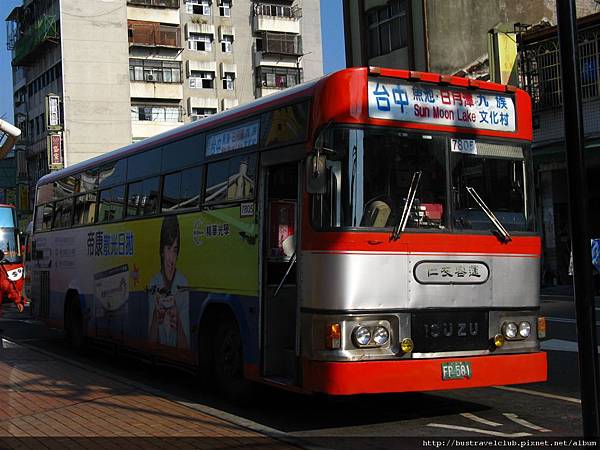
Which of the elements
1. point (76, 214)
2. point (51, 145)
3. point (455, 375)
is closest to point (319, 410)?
point (455, 375)

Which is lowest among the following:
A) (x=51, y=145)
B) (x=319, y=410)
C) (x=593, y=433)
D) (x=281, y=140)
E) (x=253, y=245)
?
(x=319, y=410)

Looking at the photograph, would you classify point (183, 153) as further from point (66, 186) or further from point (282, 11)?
point (282, 11)

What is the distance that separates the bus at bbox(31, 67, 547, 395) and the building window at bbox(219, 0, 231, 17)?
58181 mm

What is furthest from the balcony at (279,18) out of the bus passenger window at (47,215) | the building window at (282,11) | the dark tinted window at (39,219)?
the bus passenger window at (47,215)

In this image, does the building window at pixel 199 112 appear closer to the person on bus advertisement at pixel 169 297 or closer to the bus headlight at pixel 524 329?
the person on bus advertisement at pixel 169 297

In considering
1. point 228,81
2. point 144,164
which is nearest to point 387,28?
point 144,164

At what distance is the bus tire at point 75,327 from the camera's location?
1391 centimetres

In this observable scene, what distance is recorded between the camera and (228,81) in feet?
216

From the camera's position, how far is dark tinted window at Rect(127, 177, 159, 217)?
10984 mm

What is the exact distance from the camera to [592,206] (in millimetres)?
27875

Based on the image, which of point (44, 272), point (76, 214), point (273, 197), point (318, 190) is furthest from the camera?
point (44, 272)

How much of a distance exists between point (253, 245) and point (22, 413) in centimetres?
285

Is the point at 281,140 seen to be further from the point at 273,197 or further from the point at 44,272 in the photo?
the point at 44,272

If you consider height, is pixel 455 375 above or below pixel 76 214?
below
